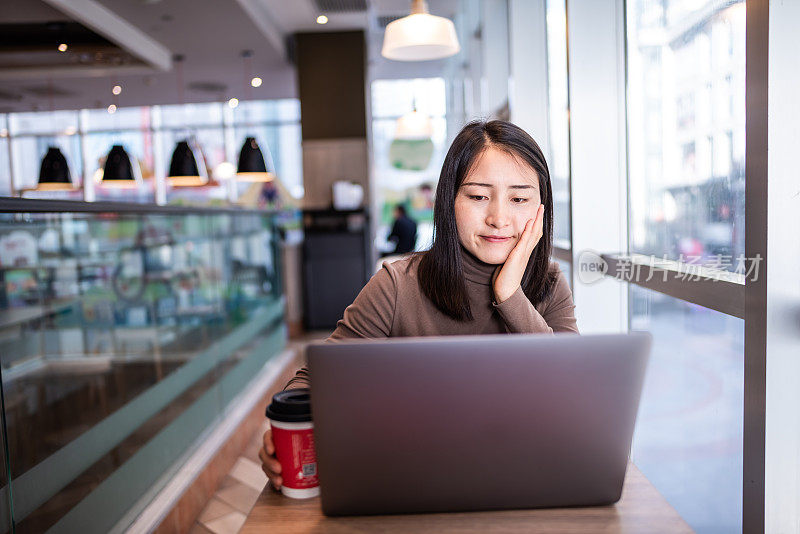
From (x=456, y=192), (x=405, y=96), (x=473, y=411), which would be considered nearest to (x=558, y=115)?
(x=456, y=192)

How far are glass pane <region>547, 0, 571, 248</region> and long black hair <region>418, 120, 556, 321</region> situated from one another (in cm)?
195

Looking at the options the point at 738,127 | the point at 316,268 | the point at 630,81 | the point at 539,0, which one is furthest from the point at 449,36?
the point at 316,268

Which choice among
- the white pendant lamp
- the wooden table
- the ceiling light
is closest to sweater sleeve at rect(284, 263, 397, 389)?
the wooden table

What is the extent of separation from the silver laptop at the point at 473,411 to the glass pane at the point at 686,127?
3.30 feet

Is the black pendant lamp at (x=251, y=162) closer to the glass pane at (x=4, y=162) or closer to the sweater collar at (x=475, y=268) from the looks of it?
the sweater collar at (x=475, y=268)

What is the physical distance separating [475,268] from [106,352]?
6.32ft

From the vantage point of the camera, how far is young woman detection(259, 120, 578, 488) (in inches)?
49.7

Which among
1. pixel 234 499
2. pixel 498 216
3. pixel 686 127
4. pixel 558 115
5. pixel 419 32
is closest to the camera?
pixel 498 216

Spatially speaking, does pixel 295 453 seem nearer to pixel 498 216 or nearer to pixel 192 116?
pixel 498 216

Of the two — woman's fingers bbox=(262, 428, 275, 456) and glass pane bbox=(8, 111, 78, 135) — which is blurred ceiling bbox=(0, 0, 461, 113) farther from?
woman's fingers bbox=(262, 428, 275, 456)

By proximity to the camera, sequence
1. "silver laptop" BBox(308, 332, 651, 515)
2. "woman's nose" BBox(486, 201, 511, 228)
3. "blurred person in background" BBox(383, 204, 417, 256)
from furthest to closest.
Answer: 1. "blurred person in background" BBox(383, 204, 417, 256)
2. "woman's nose" BBox(486, 201, 511, 228)
3. "silver laptop" BBox(308, 332, 651, 515)

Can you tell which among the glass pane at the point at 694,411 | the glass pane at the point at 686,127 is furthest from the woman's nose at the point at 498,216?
the glass pane at the point at 686,127

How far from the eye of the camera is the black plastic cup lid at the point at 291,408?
99cm

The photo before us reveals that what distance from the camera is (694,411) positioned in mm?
2184
